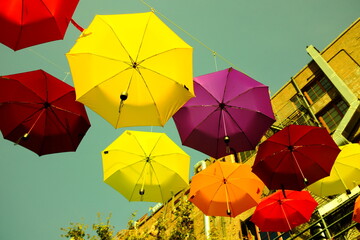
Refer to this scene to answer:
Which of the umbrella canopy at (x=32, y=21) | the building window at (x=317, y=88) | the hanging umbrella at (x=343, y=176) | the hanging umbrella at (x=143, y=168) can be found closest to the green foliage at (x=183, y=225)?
the hanging umbrella at (x=143, y=168)

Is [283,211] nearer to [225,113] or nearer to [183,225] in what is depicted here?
[225,113]

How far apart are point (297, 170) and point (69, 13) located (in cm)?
618

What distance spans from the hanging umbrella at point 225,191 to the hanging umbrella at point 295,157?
141 centimetres

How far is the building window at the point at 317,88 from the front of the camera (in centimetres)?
1609

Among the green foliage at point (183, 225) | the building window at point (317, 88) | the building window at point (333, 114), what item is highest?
the building window at point (317, 88)

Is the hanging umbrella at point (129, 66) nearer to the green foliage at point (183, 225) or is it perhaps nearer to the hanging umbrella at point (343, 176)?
the hanging umbrella at point (343, 176)

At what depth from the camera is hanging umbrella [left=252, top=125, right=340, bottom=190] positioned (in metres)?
6.86

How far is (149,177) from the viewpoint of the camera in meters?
8.65

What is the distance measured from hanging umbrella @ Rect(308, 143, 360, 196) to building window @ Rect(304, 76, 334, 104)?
339 inches

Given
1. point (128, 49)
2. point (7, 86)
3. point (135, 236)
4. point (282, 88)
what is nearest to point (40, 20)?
point (128, 49)

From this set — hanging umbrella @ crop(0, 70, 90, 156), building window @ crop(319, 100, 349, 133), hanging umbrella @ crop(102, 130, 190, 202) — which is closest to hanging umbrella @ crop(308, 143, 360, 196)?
hanging umbrella @ crop(102, 130, 190, 202)

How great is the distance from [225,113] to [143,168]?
310cm

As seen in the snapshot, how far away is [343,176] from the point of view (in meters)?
8.20

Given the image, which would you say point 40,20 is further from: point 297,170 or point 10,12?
point 297,170
